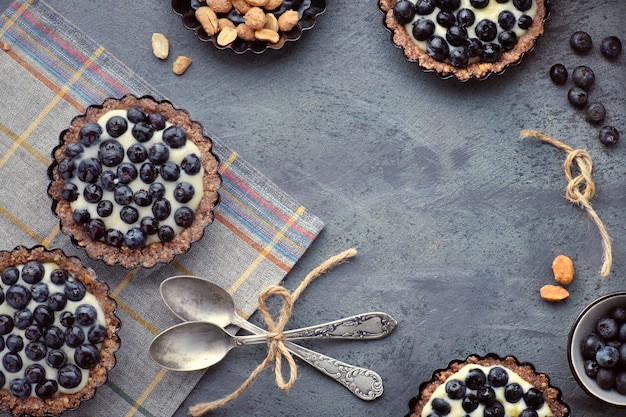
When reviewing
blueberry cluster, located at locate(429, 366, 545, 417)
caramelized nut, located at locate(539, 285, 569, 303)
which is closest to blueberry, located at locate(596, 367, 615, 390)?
blueberry cluster, located at locate(429, 366, 545, 417)

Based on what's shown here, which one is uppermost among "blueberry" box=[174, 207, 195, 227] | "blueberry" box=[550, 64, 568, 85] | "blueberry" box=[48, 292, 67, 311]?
"blueberry" box=[550, 64, 568, 85]

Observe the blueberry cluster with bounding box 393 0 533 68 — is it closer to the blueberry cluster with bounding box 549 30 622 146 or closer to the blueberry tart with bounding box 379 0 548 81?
the blueberry tart with bounding box 379 0 548 81

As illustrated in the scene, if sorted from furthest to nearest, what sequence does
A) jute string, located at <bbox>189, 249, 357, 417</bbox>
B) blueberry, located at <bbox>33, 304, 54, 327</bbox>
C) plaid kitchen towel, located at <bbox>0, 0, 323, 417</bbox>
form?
plaid kitchen towel, located at <bbox>0, 0, 323, 417</bbox>, jute string, located at <bbox>189, 249, 357, 417</bbox>, blueberry, located at <bbox>33, 304, 54, 327</bbox>

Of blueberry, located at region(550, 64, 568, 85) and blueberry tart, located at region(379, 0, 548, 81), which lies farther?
blueberry, located at region(550, 64, 568, 85)

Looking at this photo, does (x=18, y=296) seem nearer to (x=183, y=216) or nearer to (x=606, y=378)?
(x=183, y=216)

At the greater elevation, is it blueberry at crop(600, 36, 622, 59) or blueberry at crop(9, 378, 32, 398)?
blueberry at crop(600, 36, 622, 59)

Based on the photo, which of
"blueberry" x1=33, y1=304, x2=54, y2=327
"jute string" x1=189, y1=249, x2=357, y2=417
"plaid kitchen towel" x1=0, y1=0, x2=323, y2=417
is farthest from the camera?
"plaid kitchen towel" x1=0, y1=0, x2=323, y2=417

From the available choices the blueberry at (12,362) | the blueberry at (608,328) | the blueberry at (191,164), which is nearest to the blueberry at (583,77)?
the blueberry at (608,328)

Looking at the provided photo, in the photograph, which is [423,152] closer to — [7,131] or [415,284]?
[415,284]
